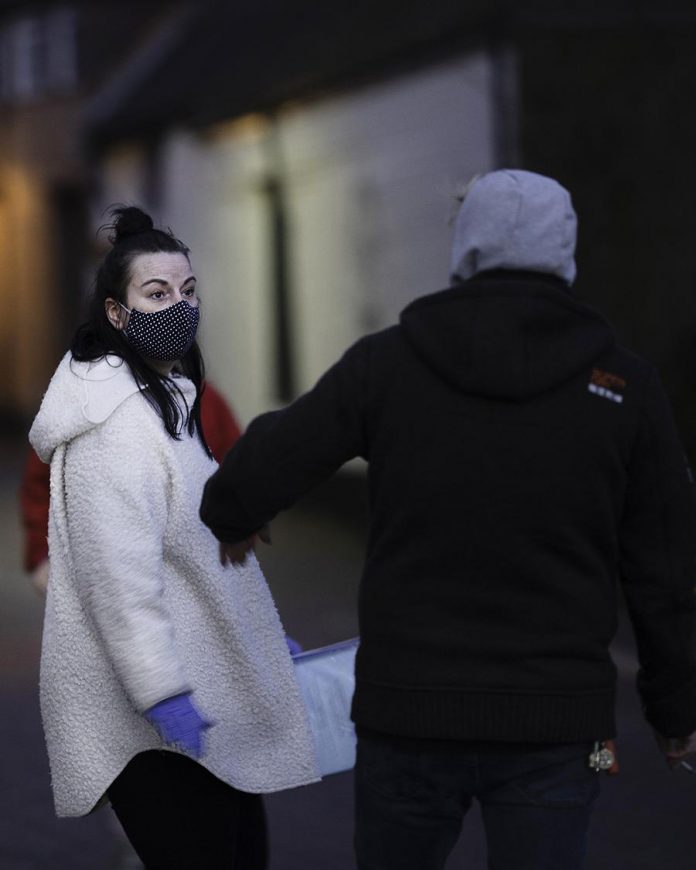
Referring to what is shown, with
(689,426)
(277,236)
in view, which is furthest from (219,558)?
(277,236)

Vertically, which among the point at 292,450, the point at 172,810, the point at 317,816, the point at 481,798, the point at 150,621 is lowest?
the point at 317,816

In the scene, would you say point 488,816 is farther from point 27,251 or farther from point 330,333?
point 27,251

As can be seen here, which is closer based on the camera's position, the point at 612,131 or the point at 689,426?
the point at 689,426

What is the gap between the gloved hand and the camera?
2854 mm

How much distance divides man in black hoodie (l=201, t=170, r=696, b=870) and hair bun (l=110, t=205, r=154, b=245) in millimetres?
789

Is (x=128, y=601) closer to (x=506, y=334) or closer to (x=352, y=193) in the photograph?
(x=506, y=334)

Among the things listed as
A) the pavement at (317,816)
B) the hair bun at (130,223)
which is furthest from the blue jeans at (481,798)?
the pavement at (317,816)

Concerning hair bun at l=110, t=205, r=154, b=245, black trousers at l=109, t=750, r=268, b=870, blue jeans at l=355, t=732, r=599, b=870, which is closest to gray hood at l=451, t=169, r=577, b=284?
blue jeans at l=355, t=732, r=599, b=870

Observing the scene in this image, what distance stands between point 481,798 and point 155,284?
1.17 metres

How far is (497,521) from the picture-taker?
8.11 ft

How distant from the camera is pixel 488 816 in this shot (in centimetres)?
256

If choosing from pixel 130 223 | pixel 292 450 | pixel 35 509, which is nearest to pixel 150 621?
pixel 292 450

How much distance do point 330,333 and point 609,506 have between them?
1263 cm

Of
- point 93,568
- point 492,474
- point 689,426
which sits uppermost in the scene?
point 492,474
